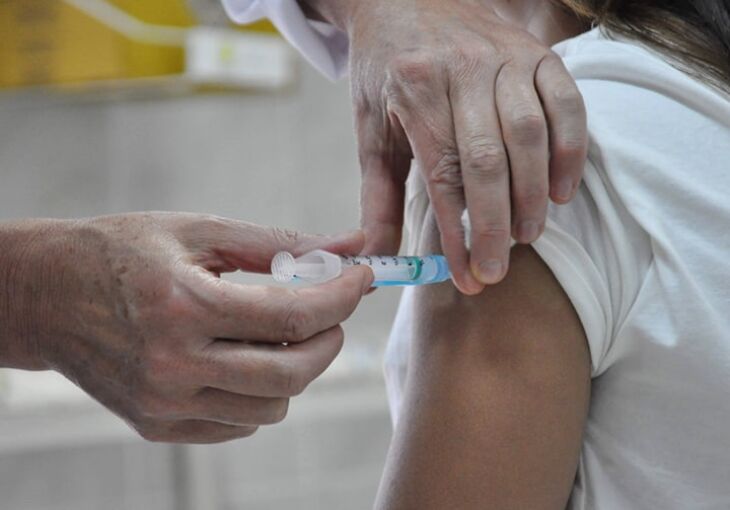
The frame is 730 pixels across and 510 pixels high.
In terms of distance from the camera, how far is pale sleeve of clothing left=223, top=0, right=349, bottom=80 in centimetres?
131

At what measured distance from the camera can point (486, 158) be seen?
0.78 m

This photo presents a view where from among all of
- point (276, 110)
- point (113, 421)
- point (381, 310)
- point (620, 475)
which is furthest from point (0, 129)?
point (620, 475)

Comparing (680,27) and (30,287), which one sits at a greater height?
(680,27)

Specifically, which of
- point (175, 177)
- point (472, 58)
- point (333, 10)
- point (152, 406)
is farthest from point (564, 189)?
point (175, 177)

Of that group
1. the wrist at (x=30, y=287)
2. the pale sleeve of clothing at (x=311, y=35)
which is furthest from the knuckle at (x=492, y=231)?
the pale sleeve of clothing at (x=311, y=35)

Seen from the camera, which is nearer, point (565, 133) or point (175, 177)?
point (565, 133)

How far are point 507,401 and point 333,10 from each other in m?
0.55

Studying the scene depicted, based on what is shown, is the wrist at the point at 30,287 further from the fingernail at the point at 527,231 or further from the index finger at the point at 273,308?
the fingernail at the point at 527,231

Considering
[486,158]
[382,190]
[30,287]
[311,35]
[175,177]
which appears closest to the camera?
[486,158]

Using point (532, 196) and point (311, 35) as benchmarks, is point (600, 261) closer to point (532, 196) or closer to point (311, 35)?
point (532, 196)

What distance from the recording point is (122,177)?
316cm

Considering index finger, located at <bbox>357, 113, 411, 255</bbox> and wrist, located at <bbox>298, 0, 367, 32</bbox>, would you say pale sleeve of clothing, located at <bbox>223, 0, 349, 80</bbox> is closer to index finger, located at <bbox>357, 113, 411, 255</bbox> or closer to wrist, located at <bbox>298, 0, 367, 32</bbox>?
wrist, located at <bbox>298, 0, 367, 32</bbox>

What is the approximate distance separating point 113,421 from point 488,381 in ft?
6.54

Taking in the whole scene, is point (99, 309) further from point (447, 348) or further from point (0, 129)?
point (0, 129)
